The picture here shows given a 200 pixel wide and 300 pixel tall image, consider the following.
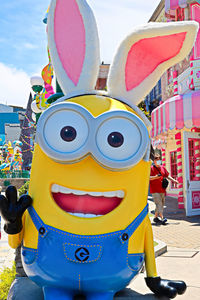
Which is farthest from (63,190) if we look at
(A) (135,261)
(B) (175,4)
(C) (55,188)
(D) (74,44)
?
(B) (175,4)

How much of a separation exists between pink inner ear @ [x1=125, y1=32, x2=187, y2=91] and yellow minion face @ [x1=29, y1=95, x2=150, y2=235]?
22.1 inches

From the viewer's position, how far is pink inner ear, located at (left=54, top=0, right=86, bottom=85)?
2764 millimetres

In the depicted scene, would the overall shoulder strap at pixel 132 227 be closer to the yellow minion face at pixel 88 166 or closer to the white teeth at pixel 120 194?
the yellow minion face at pixel 88 166

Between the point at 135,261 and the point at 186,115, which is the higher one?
the point at 186,115

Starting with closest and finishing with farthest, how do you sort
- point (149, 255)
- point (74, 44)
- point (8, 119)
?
1. point (149, 255)
2. point (74, 44)
3. point (8, 119)

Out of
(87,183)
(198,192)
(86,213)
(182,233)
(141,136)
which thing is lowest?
(182,233)

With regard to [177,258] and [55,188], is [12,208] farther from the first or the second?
[177,258]

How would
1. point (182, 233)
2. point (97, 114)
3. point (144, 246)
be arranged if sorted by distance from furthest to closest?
point (182, 233), point (144, 246), point (97, 114)

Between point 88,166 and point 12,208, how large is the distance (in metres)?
0.66

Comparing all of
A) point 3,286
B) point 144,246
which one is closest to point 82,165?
point 144,246

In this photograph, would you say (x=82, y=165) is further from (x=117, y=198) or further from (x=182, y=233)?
(x=182, y=233)

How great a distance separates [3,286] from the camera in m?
3.52

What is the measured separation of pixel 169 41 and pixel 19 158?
24396 millimetres

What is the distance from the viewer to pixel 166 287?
2.53m
